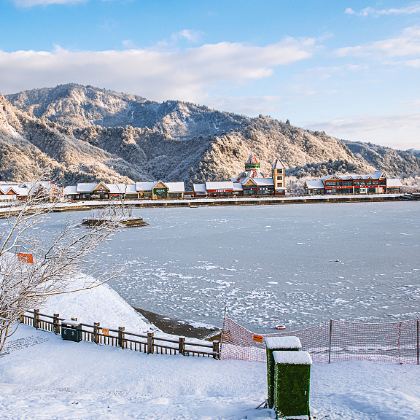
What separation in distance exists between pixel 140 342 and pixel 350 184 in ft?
454

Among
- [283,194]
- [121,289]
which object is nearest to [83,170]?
[283,194]

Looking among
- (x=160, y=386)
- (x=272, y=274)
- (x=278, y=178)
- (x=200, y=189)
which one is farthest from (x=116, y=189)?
(x=160, y=386)

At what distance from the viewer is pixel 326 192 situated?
146 metres

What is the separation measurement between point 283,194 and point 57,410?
135m

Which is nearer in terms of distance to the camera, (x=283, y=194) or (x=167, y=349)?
(x=167, y=349)

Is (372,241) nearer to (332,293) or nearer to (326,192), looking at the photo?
(332,293)

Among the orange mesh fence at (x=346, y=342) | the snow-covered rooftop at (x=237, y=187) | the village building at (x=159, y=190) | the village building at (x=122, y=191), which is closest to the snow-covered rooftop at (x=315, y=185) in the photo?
the snow-covered rooftop at (x=237, y=187)

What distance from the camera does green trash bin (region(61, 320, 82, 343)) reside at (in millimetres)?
17172

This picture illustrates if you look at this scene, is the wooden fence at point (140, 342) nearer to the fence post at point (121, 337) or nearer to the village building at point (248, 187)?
the fence post at point (121, 337)

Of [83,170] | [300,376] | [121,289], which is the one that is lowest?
[121,289]

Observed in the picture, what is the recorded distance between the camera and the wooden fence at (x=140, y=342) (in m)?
15.6

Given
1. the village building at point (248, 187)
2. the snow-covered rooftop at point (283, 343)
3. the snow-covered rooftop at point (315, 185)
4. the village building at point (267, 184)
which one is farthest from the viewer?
the snow-covered rooftop at point (315, 185)

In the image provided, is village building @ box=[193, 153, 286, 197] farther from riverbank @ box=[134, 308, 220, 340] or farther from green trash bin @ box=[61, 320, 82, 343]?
green trash bin @ box=[61, 320, 82, 343]

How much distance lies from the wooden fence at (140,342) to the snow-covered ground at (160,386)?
41 centimetres
